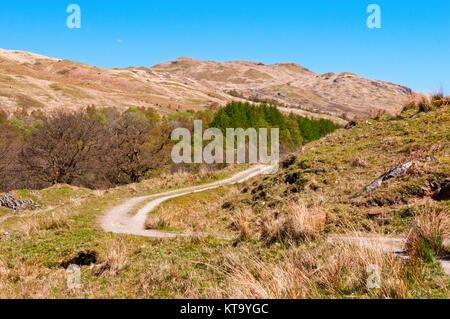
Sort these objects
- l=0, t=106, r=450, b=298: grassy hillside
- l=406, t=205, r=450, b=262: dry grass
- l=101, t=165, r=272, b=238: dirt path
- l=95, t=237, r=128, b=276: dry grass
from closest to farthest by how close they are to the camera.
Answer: l=0, t=106, r=450, b=298: grassy hillside < l=406, t=205, r=450, b=262: dry grass < l=95, t=237, r=128, b=276: dry grass < l=101, t=165, r=272, b=238: dirt path

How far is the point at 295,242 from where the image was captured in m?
6.62

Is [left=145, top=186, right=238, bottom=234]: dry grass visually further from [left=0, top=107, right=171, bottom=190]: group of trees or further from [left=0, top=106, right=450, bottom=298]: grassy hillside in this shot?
[left=0, top=107, right=171, bottom=190]: group of trees

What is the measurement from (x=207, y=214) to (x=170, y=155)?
3221cm

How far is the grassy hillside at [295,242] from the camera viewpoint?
4.30 m

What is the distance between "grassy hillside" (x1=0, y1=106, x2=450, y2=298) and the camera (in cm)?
430

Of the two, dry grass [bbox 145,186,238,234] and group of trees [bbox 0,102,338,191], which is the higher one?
group of trees [bbox 0,102,338,191]

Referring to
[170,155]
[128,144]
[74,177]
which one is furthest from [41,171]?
[170,155]

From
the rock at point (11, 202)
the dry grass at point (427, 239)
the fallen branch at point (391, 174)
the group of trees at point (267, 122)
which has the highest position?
the group of trees at point (267, 122)

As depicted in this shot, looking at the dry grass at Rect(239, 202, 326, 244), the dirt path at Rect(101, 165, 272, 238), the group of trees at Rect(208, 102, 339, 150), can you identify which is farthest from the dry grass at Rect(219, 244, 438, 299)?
the group of trees at Rect(208, 102, 339, 150)

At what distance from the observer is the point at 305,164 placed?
48.6ft

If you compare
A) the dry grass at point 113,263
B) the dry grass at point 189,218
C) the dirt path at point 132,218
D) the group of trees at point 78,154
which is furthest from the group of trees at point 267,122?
the dry grass at point 113,263

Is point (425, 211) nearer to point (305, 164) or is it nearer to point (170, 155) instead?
point (305, 164)

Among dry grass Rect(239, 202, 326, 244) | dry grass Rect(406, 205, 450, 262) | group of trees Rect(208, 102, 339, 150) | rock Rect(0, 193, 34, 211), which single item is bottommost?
rock Rect(0, 193, 34, 211)

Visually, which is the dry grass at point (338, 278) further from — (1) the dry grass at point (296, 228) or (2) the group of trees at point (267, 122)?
(2) the group of trees at point (267, 122)
